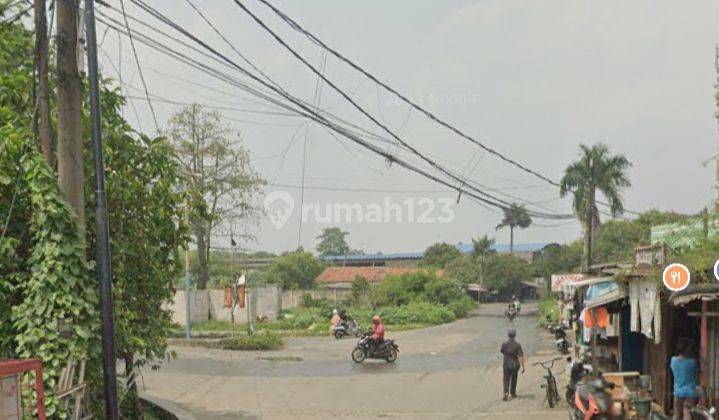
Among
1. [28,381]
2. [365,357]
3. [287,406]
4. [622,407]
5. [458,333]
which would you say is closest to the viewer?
[28,381]

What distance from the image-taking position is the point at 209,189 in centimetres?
4022

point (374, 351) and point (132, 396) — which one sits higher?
point (132, 396)

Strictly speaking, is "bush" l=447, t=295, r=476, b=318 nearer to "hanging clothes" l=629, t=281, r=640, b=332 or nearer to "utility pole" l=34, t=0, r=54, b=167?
"hanging clothes" l=629, t=281, r=640, b=332

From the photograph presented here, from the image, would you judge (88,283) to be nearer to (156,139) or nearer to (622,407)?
(156,139)

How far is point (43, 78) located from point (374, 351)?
17.1m

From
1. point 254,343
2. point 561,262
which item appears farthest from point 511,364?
point 561,262

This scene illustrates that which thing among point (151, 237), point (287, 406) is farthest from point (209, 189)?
point (151, 237)

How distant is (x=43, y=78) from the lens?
884 cm

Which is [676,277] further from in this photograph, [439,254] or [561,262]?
[439,254]

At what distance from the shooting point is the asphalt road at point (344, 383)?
14.6 m

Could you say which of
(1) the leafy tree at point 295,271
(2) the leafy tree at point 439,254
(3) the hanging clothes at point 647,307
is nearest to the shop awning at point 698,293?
(3) the hanging clothes at point 647,307

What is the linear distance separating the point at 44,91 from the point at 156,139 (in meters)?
2.54

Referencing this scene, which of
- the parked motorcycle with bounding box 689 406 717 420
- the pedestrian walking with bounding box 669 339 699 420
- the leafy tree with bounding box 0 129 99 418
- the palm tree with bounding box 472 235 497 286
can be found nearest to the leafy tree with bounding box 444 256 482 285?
the palm tree with bounding box 472 235 497 286

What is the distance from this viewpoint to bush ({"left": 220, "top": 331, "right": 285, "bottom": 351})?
2881 cm
